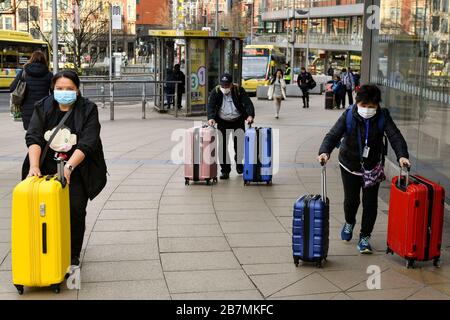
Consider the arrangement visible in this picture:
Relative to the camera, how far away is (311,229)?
18.4 feet

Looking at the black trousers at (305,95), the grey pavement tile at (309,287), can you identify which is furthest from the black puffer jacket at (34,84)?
the black trousers at (305,95)

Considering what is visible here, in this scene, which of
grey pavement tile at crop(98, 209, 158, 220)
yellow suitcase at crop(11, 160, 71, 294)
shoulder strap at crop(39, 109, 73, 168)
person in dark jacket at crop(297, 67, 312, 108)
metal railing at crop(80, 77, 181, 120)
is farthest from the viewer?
person in dark jacket at crop(297, 67, 312, 108)

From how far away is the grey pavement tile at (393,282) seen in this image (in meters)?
5.25

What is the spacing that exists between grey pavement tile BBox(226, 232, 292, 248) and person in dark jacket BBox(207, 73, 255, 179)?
3133mm

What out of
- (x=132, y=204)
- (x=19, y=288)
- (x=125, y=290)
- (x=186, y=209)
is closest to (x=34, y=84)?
(x=132, y=204)

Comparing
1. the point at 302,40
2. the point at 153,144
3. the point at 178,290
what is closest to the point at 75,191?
the point at 178,290

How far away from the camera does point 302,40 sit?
71688 mm

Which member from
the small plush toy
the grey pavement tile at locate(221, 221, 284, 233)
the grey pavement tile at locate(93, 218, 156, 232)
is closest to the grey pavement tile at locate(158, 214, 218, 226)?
the grey pavement tile at locate(93, 218, 156, 232)

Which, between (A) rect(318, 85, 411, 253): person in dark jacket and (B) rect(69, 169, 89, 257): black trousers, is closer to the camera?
(B) rect(69, 169, 89, 257): black trousers

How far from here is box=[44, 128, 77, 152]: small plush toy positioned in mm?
5402

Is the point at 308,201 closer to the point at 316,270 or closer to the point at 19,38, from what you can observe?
the point at 316,270

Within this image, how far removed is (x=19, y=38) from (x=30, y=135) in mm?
33488

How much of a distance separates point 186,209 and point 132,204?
0.71 m

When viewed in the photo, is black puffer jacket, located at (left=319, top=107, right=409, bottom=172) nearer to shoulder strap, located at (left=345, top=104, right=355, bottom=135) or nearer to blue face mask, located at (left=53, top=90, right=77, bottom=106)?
shoulder strap, located at (left=345, top=104, right=355, bottom=135)
